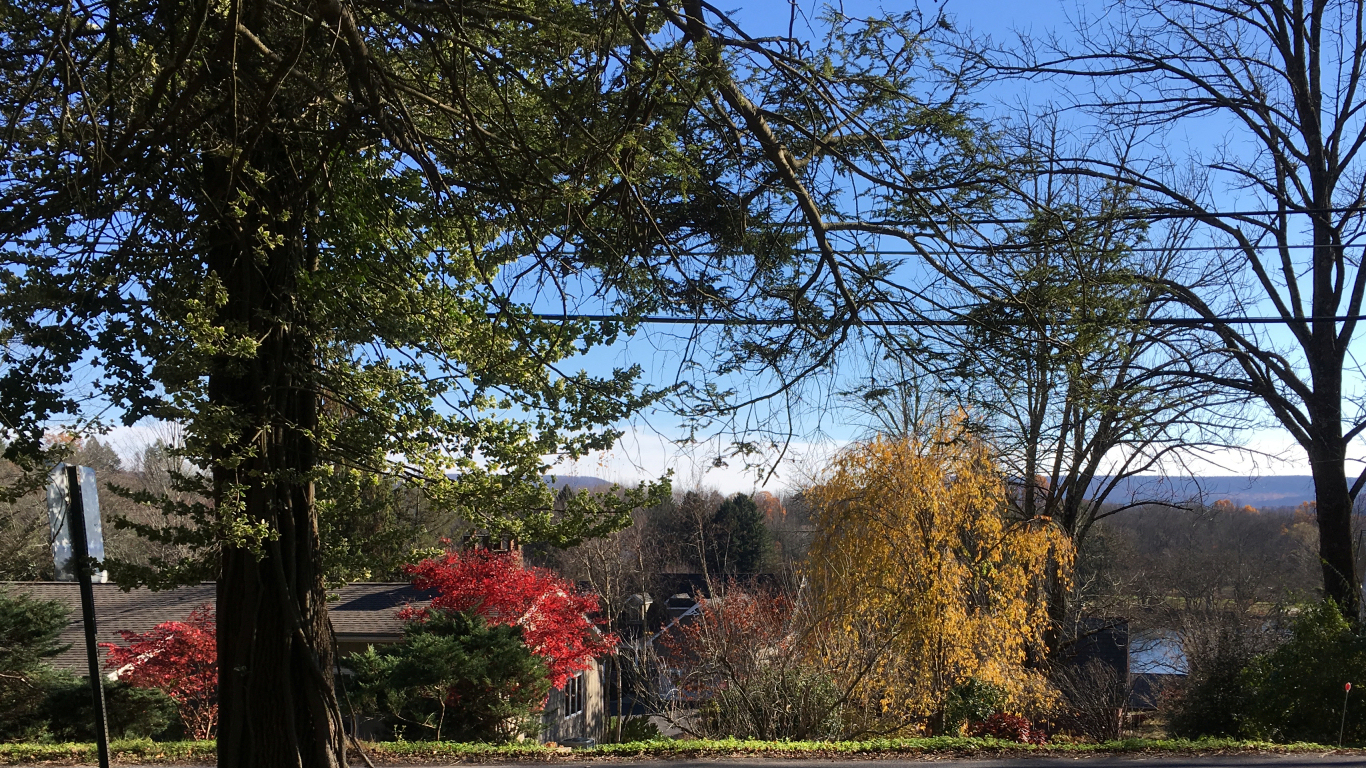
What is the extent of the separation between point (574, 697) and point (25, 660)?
34.7 feet

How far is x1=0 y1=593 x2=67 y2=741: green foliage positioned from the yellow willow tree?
39.2 feet

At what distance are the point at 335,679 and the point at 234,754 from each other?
0.72 metres

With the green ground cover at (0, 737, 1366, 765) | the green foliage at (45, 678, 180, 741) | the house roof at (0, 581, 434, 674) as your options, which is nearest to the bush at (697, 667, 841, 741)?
the green ground cover at (0, 737, 1366, 765)

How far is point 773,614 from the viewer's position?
1509 cm

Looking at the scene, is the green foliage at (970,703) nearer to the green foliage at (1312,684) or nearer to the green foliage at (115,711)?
the green foliage at (1312,684)

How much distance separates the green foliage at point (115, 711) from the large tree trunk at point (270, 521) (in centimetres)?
1092

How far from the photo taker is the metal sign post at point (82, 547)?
4.15 meters

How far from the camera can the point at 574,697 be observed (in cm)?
2009

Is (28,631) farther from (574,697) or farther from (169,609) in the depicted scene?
(574,697)

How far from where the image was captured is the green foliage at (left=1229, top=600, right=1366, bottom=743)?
11.0m

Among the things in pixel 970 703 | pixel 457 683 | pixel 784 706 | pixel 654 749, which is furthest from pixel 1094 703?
pixel 457 683

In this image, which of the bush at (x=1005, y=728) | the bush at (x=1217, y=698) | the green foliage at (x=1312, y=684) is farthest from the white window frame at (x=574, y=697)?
the green foliage at (x=1312, y=684)

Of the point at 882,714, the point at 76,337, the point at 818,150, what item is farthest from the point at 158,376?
the point at 882,714

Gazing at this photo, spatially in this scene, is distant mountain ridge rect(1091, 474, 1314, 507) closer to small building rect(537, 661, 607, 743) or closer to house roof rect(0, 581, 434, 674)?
small building rect(537, 661, 607, 743)
